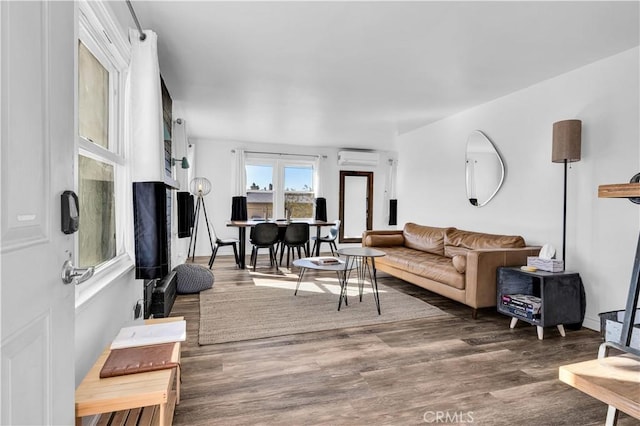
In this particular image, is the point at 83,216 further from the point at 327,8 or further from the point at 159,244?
the point at 327,8

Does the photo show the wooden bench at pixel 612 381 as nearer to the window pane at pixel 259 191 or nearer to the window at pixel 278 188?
the window at pixel 278 188

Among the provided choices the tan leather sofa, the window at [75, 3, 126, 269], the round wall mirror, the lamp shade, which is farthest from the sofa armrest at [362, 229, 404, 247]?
the window at [75, 3, 126, 269]

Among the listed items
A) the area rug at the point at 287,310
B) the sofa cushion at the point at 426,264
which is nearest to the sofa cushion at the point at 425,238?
the sofa cushion at the point at 426,264

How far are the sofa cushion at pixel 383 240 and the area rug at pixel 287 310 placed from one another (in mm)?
840

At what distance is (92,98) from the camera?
6.73 feet

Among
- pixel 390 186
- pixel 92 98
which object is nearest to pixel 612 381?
pixel 92 98

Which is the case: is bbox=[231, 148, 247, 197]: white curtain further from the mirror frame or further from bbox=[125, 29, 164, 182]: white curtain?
bbox=[125, 29, 164, 182]: white curtain

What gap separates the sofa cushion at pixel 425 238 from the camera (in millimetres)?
4836

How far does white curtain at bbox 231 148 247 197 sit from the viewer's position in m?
7.29

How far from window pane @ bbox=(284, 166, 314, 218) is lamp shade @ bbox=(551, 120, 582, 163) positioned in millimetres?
5499

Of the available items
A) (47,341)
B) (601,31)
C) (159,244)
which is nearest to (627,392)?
(47,341)

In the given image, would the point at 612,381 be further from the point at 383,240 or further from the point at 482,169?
the point at 383,240

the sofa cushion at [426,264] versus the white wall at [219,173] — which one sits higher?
the white wall at [219,173]

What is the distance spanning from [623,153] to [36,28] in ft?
13.0
